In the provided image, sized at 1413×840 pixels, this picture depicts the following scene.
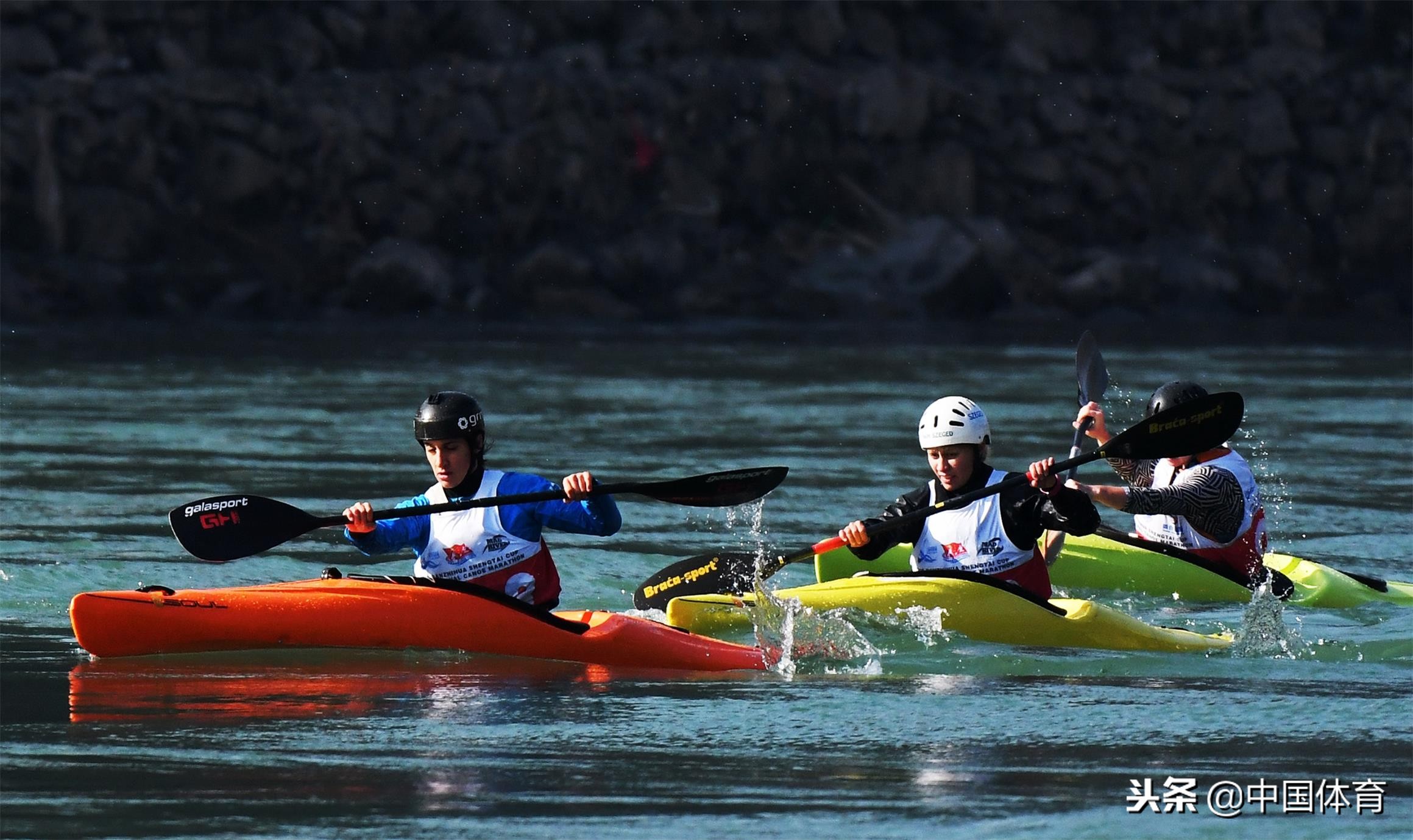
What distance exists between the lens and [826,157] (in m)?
38.9

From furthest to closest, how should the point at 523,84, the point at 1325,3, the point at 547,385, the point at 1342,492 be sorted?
the point at 1325,3 < the point at 523,84 < the point at 547,385 < the point at 1342,492

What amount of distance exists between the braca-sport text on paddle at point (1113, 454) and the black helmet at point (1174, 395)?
23cm

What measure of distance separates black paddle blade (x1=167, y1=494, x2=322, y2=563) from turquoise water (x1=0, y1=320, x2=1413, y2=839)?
2.49 ft

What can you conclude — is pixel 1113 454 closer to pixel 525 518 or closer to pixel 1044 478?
pixel 1044 478

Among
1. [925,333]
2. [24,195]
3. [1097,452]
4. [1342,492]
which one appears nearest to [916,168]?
[925,333]

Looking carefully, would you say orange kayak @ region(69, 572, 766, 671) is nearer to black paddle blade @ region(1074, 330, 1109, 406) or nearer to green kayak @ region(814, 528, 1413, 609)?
green kayak @ region(814, 528, 1413, 609)

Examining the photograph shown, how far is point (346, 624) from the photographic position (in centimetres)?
957

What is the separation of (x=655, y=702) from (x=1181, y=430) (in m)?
3.81

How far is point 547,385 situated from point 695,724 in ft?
53.9

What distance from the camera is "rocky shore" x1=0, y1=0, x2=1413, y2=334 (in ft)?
114

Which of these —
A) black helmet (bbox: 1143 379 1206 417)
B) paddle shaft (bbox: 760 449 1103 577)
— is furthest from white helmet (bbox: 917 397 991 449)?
black helmet (bbox: 1143 379 1206 417)

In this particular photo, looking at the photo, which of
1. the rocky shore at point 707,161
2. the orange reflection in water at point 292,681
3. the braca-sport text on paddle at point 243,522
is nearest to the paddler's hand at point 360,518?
the braca-sport text on paddle at point 243,522

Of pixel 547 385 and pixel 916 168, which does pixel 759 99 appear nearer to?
pixel 916 168

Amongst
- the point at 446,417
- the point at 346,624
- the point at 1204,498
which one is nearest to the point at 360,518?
the point at 346,624
